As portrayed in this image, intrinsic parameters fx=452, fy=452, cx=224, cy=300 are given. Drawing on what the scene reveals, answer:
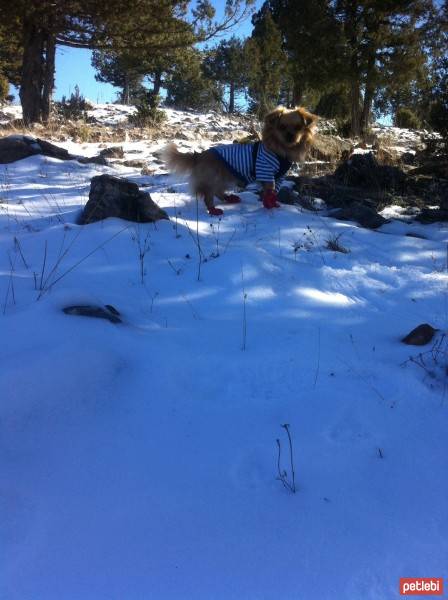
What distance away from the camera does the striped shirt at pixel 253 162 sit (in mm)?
4824

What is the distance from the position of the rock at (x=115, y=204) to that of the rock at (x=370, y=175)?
11.8 feet

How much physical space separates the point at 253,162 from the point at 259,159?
0.09 m

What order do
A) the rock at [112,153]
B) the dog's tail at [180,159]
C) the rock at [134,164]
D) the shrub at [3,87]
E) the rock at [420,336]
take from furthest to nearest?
1. the shrub at [3,87]
2. the rock at [112,153]
3. the rock at [134,164]
4. the dog's tail at [180,159]
5. the rock at [420,336]

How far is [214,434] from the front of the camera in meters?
1.72

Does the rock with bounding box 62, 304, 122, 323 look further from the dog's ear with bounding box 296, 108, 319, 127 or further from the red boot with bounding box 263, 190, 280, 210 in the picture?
the dog's ear with bounding box 296, 108, 319, 127

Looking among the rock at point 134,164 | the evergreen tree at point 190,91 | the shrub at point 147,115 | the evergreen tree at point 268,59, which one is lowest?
the rock at point 134,164

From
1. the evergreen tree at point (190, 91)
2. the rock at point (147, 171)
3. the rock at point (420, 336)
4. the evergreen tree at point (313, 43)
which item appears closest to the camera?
the rock at point (420, 336)

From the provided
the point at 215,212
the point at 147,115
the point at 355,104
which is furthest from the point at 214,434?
the point at 147,115

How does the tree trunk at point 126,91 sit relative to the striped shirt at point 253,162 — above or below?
above

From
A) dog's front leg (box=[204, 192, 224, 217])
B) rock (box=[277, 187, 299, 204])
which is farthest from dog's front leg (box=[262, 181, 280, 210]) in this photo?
rock (box=[277, 187, 299, 204])

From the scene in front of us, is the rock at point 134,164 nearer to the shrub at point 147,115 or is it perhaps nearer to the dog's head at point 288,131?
the dog's head at point 288,131

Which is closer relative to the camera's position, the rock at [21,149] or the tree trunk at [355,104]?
the rock at [21,149]

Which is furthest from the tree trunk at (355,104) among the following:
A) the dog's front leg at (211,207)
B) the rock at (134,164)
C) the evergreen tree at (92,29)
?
the dog's front leg at (211,207)

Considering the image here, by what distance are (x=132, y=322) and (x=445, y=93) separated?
647 centimetres
